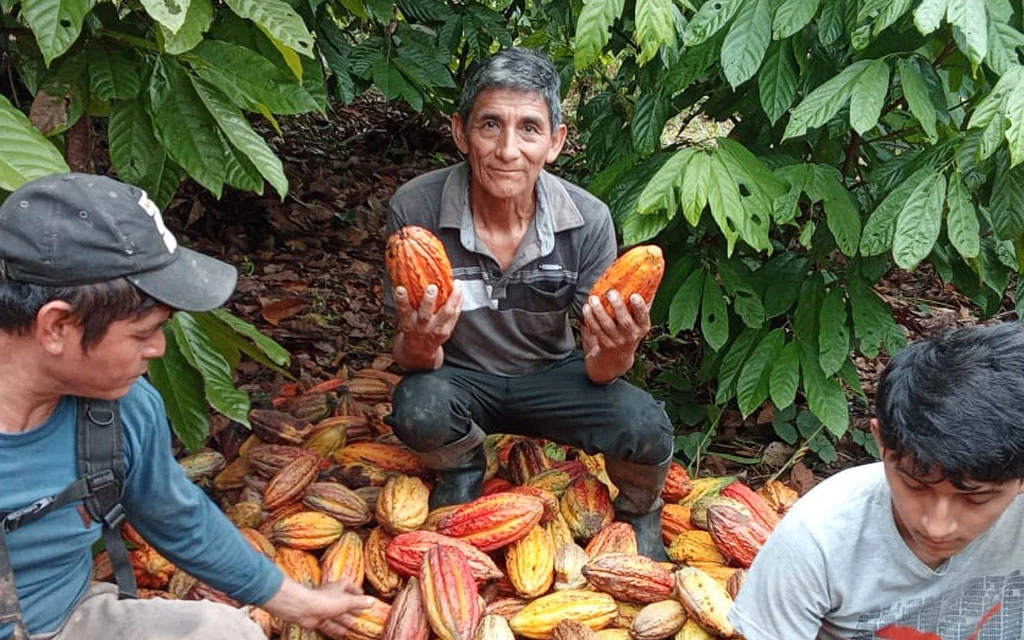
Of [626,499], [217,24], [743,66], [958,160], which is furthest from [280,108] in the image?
[958,160]

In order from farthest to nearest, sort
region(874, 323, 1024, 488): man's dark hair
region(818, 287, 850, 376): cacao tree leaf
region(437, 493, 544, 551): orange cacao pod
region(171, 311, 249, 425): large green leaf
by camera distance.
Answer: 1. region(818, 287, 850, 376): cacao tree leaf
2. region(437, 493, 544, 551): orange cacao pod
3. region(171, 311, 249, 425): large green leaf
4. region(874, 323, 1024, 488): man's dark hair

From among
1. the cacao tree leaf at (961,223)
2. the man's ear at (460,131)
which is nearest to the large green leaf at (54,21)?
the man's ear at (460,131)

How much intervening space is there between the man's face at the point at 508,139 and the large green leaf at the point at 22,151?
1108 millimetres

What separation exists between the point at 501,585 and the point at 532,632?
20 cm

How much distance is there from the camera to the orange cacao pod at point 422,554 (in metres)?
2.49

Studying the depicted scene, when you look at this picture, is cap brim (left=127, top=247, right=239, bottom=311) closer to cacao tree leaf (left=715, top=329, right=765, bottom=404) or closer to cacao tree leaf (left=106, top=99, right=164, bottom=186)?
Answer: cacao tree leaf (left=106, top=99, right=164, bottom=186)

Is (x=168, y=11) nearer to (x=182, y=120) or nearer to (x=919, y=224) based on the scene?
(x=182, y=120)

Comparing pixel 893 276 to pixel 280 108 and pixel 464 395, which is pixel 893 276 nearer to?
pixel 464 395

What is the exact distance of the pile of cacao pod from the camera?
240cm

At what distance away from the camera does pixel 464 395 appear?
2.71 metres

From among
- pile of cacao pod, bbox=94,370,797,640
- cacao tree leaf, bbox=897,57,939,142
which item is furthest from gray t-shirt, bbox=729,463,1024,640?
cacao tree leaf, bbox=897,57,939,142

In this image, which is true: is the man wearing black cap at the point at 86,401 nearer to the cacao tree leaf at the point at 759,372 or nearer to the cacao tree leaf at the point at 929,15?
the cacao tree leaf at the point at 929,15

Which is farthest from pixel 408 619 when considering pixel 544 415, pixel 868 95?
pixel 868 95

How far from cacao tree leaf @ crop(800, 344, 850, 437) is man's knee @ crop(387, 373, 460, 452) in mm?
1065
